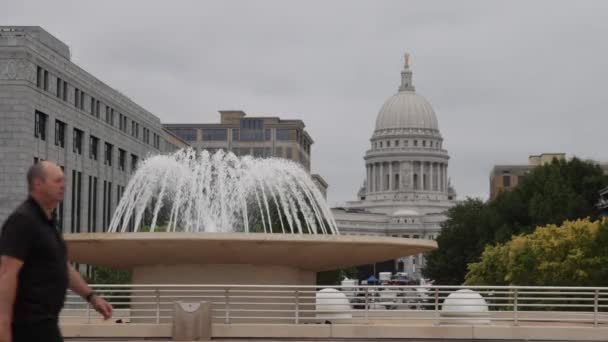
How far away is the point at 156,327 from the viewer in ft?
72.5

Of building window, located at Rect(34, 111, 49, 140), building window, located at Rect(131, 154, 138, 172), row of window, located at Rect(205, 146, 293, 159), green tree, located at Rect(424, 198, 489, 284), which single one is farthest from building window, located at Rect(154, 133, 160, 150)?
row of window, located at Rect(205, 146, 293, 159)

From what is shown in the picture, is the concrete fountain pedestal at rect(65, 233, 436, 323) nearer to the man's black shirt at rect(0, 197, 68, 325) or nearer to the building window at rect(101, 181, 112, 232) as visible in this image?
the man's black shirt at rect(0, 197, 68, 325)

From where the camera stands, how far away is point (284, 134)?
146 m

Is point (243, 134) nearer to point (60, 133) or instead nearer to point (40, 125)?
point (60, 133)

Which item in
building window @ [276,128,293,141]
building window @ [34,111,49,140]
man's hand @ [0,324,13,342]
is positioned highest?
building window @ [276,128,293,141]

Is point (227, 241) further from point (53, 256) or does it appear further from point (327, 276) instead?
point (327, 276)

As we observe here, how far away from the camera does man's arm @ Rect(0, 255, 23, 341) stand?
6586 millimetres

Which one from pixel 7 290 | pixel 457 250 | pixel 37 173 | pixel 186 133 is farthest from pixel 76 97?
pixel 186 133

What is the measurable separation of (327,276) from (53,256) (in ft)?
201

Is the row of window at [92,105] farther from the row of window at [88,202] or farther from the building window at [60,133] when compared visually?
the row of window at [88,202]

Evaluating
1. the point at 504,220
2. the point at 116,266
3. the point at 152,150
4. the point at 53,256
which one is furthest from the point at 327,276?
the point at 53,256

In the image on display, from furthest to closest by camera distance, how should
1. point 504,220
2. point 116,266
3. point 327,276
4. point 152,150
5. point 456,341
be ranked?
point 152,150 → point 504,220 → point 327,276 → point 116,266 → point 456,341

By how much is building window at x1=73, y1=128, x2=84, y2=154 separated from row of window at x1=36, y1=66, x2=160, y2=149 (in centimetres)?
137

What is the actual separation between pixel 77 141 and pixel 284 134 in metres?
82.6
